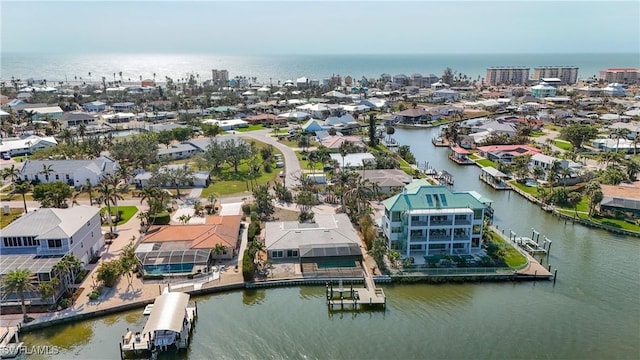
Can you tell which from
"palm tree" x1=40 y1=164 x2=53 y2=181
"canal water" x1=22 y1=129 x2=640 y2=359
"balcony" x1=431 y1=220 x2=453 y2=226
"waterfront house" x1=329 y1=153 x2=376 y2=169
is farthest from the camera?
"waterfront house" x1=329 y1=153 x2=376 y2=169

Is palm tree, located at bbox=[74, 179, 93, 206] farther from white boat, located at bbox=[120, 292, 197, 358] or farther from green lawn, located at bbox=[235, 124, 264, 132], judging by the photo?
green lawn, located at bbox=[235, 124, 264, 132]

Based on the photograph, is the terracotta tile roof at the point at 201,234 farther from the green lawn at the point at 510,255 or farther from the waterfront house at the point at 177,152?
the waterfront house at the point at 177,152

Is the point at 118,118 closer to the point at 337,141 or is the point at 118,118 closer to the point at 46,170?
the point at 46,170

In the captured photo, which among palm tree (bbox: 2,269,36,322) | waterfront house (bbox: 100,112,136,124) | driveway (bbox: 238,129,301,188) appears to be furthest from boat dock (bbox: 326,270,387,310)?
waterfront house (bbox: 100,112,136,124)

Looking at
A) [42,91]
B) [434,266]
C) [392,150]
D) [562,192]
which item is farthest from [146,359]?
[42,91]

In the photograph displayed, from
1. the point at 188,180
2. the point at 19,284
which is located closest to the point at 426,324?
the point at 19,284

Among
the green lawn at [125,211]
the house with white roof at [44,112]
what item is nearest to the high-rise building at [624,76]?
the house with white roof at [44,112]

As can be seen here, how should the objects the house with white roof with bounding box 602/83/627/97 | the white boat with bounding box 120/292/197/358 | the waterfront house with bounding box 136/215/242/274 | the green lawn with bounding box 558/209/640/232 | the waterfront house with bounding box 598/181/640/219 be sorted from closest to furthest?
1. the white boat with bounding box 120/292/197/358
2. the waterfront house with bounding box 136/215/242/274
3. the green lawn with bounding box 558/209/640/232
4. the waterfront house with bounding box 598/181/640/219
5. the house with white roof with bounding box 602/83/627/97
